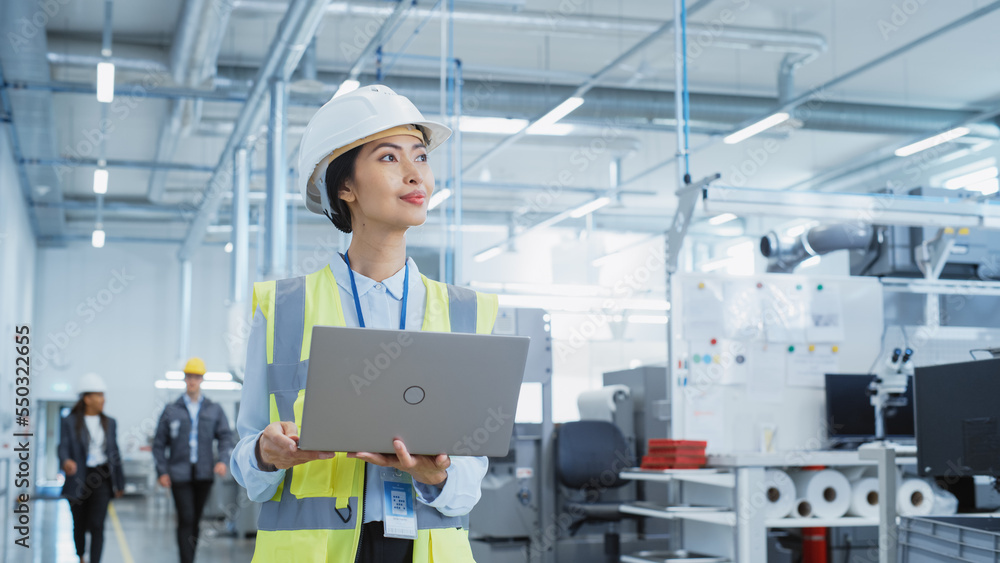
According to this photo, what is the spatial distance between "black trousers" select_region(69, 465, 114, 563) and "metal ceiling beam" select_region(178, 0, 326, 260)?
10.2ft

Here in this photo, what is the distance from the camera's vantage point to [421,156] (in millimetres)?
1395

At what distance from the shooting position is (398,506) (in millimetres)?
1265

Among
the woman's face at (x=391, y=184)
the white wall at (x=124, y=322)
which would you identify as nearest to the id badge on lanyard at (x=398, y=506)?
the woman's face at (x=391, y=184)

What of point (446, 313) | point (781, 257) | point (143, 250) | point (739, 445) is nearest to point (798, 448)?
point (739, 445)

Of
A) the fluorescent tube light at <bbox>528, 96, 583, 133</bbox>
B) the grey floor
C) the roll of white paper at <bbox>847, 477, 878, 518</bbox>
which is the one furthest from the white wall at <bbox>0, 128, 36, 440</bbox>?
the roll of white paper at <bbox>847, 477, 878, 518</bbox>

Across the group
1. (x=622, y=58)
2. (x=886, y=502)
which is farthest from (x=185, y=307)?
(x=886, y=502)

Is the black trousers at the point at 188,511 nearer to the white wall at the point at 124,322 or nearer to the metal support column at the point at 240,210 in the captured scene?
the metal support column at the point at 240,210

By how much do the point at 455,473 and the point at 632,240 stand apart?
14962mm

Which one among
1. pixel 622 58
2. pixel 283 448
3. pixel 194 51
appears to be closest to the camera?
pixel 283 448

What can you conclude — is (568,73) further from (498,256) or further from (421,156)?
(421,156)

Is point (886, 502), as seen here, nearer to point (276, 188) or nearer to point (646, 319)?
point (276, 188)

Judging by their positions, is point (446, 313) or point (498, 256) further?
point (498, 256)

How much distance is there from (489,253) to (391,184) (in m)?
13.0

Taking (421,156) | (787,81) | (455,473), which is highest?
(787,81)
